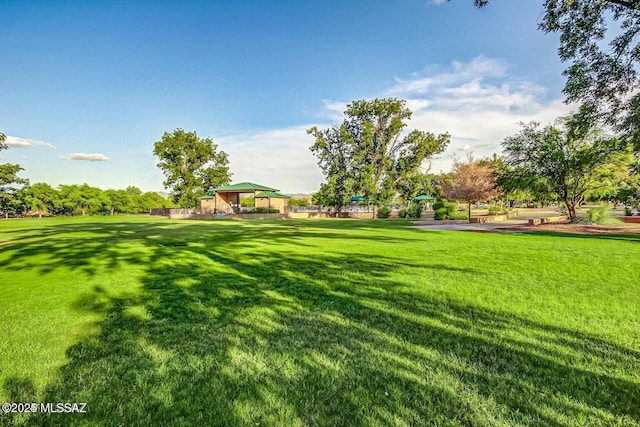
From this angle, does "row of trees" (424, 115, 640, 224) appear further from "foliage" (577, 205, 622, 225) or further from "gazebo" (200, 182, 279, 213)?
"gazebo" (200, 182, 279, 213)

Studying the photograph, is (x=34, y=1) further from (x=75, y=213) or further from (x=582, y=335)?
(x=75, y=213)

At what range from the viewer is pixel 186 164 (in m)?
44.8

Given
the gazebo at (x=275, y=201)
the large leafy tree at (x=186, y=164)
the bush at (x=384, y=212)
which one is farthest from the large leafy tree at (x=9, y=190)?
the bush at (x=384, y=212)

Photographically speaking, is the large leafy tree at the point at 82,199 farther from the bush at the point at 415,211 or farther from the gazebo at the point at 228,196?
the bush at the point at 415,211

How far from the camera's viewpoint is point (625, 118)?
1105cm

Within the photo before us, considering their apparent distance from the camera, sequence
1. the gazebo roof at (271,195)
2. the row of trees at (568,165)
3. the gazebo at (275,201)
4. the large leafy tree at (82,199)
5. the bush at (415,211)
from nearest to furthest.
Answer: the row of trees at (568,165)
the bush at (415,211)
the gazebo roof at (271,195)
the gazebo at (275,201)
the large leafy tree at (82,199)

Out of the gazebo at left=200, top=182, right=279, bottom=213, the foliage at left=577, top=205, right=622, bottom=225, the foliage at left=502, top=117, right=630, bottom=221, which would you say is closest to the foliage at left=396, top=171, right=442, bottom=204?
the gazebo at left=200, top=182, right=279, bottom=213

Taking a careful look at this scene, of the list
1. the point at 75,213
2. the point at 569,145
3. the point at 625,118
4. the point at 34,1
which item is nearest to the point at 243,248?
the point at 34,1

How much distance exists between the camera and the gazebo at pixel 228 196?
3322cm

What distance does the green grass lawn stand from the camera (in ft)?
6.31

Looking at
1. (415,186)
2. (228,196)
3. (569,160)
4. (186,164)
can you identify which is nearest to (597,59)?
(569,160)

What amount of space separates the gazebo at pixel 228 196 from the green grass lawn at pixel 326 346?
27918 millimetres

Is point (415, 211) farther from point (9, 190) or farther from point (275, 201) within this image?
point (9, 190)

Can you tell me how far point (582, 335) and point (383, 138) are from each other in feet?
117
